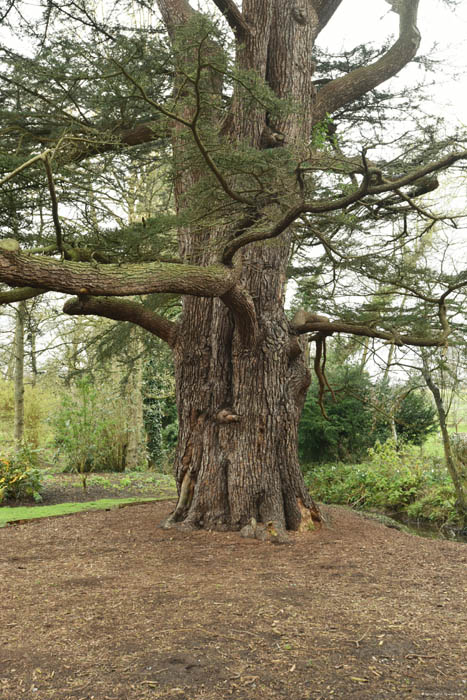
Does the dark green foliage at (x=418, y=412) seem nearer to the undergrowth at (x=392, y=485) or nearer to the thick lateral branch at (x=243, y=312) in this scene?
the undergrowth at (x=392, y=485)

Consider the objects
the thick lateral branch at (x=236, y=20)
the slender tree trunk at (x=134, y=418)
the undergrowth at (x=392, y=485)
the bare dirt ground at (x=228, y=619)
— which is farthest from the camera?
the slender tree trunk at (x=134, y=418)

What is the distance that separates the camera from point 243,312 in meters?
5.31

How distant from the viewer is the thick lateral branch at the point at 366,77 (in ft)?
22.5

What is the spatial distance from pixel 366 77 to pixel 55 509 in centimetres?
673

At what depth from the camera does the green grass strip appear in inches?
268

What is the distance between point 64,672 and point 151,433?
450 inches

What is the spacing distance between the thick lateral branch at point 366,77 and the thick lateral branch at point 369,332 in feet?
8.85

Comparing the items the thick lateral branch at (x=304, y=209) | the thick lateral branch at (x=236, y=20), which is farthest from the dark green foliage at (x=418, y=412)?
the thick lateral branch at (x=304, y=209)

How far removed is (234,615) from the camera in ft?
10.7

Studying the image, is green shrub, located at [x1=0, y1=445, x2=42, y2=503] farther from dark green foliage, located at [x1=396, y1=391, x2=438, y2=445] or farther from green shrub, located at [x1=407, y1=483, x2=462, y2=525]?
dark green foliage, located at [x1=396, y1=391, x2=438, y2=445]

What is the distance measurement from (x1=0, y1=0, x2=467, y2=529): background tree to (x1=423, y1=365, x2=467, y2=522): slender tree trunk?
0.81m

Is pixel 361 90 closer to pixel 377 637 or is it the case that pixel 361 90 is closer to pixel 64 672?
pixel 377 637

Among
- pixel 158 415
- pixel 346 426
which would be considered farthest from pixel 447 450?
pixel 158 415

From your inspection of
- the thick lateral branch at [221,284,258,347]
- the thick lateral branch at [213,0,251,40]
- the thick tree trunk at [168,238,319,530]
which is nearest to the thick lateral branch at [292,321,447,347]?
the thick tree trunk at [168,238,319,530]
